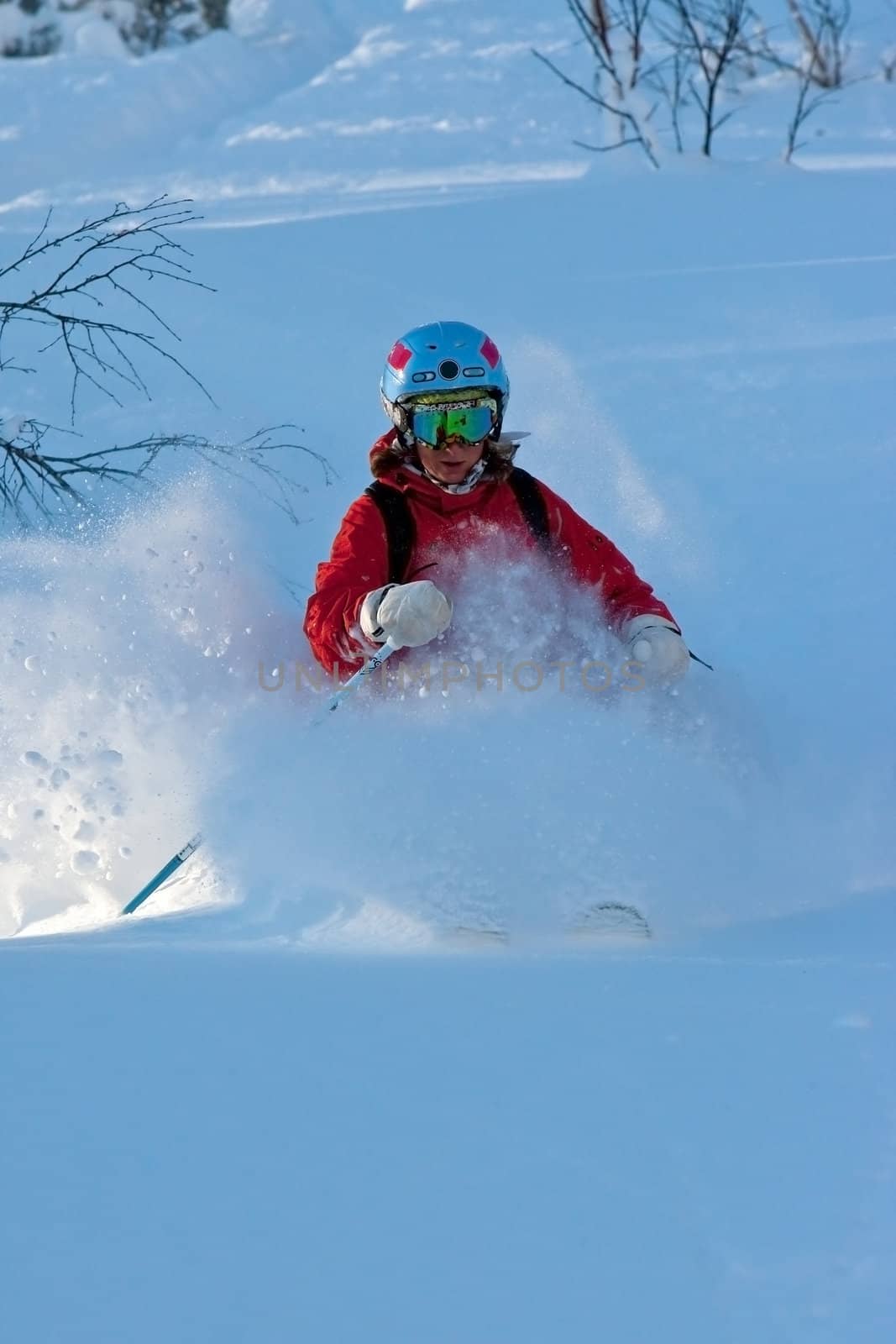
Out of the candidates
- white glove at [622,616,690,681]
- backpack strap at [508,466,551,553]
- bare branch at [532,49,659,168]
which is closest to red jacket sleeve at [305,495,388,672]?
backpack strap at [508,466,551,553]

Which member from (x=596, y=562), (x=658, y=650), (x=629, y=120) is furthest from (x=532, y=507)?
(x=629, y=120)

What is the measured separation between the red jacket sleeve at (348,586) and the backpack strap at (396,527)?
2 cm

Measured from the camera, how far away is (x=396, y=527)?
4.13m

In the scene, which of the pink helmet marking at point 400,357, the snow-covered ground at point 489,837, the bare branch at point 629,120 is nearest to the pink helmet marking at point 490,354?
the pink helmet marking at point 400,357

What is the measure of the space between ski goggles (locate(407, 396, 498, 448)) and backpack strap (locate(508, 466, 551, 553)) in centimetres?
21

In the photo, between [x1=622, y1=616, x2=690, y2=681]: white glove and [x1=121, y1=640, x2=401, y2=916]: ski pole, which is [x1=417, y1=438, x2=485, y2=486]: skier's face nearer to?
[x1=121, y1=640, x2=401, y2=916]: ski pole

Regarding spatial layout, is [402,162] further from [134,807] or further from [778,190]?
[134,807]

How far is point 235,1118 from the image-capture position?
1.97 m

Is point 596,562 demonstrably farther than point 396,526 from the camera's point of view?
Yes

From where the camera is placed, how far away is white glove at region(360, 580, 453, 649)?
3730mm

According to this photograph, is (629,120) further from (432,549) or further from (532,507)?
(432,549)

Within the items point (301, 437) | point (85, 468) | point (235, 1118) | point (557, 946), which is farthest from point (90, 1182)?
point (301, 437)

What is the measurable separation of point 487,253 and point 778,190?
203 cm

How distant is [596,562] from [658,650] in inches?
17.1
